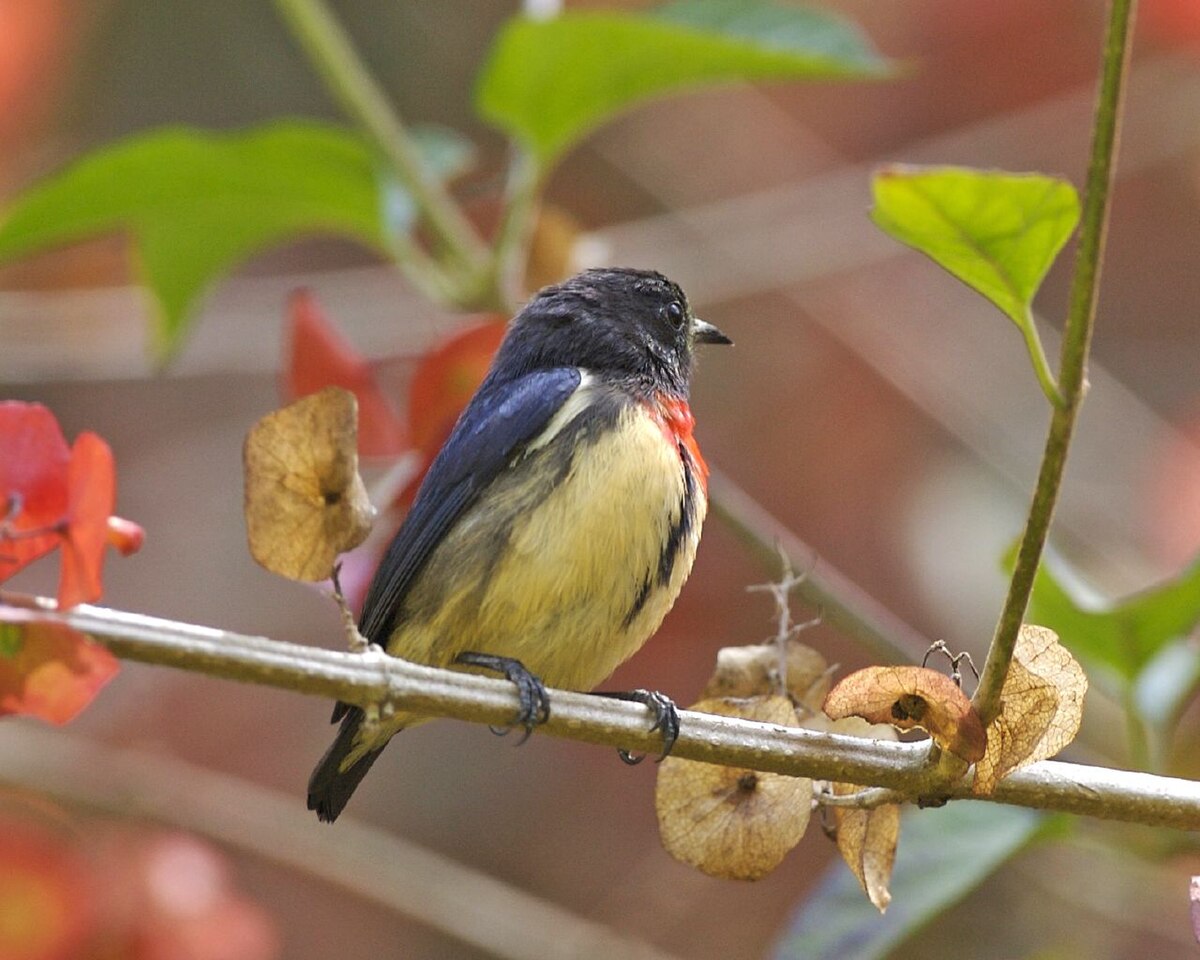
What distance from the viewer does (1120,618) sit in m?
2.54

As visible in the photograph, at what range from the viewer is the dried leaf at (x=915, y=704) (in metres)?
1.71

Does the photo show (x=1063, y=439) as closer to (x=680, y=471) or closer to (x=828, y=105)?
(x=680, y=471)

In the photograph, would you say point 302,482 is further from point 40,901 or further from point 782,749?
point 40,901

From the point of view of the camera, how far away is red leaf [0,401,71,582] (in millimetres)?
1880

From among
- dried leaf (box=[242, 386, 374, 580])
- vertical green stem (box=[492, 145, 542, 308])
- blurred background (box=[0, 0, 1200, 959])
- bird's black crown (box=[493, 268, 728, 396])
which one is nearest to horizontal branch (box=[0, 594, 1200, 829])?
dried leaf (box=[242, 386, 374, 580])

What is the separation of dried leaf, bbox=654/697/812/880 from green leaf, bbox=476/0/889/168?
1.33 m

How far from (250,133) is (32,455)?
1288mm

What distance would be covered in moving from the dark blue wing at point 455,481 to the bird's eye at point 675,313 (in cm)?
54

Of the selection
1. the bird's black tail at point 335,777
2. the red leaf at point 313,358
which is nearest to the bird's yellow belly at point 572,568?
the bird's black tail at point 335,777

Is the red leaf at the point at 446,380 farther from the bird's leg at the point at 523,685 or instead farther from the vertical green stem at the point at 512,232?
the bird's leg at the point at 523,685

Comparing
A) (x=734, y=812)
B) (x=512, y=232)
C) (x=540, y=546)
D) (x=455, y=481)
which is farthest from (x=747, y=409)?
(x=734, y=812)

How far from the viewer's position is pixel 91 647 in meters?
1.66

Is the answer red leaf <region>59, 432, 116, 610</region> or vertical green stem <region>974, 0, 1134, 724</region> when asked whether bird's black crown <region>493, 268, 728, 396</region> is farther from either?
vertical green stem <region>974, 0, 1134, 724</region>

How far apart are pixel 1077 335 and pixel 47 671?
1.17m
